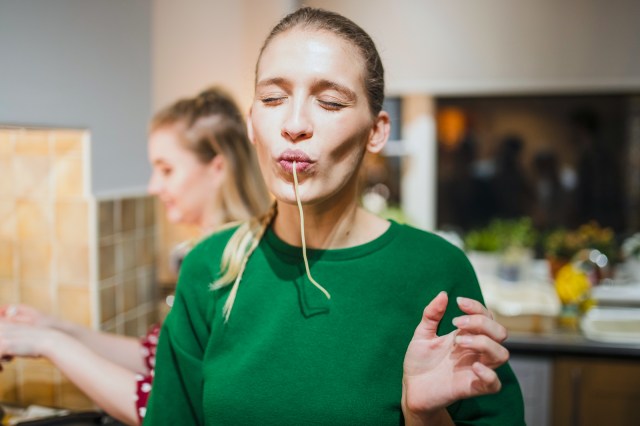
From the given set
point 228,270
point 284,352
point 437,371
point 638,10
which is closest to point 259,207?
point 228,270

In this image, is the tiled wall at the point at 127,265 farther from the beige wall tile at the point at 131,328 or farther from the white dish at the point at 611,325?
the white dish at the point at 611,325

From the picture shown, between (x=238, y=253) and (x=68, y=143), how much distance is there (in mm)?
928

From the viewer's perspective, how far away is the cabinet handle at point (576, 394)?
2365 mm

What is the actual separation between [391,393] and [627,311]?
2.13 m

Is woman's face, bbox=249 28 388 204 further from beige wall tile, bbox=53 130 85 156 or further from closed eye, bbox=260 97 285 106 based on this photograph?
beige wall tile, bbox=53 130 85 156

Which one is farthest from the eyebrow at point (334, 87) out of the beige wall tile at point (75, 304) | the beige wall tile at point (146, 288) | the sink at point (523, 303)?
the sink at point (523, 303)

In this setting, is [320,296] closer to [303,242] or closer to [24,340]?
[303,242]

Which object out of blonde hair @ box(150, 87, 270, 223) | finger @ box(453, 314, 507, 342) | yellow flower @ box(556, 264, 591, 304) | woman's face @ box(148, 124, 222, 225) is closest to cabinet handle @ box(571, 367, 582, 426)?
yellow flower @ box(556, 264, 591, 304)

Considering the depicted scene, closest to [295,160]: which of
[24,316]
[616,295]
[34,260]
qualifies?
[24,316]

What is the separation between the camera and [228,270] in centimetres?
102

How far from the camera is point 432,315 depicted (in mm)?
813

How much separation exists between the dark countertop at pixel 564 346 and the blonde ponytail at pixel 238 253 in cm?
153

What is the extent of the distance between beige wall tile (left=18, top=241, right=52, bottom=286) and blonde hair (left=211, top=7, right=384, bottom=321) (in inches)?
35.9

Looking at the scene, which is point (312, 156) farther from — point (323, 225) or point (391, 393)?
point (391, 393)
